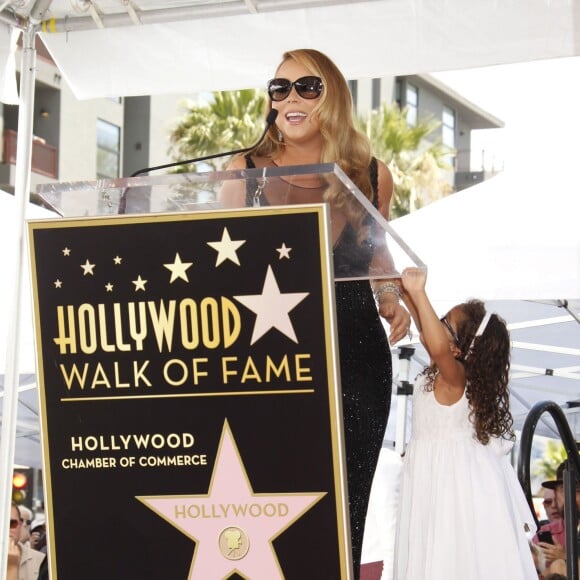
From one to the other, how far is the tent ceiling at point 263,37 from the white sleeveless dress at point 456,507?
171 centimetres

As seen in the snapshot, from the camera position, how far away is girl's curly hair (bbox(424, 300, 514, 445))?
450 centimetres

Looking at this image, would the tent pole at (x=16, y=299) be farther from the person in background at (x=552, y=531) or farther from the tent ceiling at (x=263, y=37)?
the person in background at (x=552, y=531)

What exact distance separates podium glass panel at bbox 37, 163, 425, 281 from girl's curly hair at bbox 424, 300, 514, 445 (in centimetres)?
235

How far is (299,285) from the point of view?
2.03 m

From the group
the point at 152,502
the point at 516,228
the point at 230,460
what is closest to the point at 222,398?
the point at 230,460

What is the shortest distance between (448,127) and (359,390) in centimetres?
4448

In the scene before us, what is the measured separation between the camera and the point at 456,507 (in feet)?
14.5

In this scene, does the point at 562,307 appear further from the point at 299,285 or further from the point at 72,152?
the point at 72,152

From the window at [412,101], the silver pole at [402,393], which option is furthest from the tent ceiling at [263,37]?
the window at [412,101]

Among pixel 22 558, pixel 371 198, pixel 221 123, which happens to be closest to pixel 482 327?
pixel 371 198

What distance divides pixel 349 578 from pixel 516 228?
15.9ft

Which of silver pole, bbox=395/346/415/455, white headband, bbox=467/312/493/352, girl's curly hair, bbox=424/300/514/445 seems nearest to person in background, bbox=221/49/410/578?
girl's curly hair, bbox=424/300/514/445

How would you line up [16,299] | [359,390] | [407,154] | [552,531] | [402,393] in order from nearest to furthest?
[359,390]
[16,299]
[552,531]
[402,393]
[407,154]

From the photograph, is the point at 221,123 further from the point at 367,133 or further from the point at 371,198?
the point at 371,198
